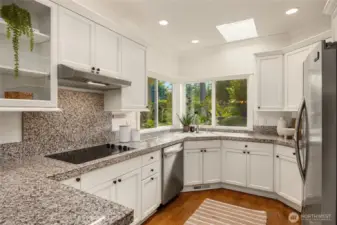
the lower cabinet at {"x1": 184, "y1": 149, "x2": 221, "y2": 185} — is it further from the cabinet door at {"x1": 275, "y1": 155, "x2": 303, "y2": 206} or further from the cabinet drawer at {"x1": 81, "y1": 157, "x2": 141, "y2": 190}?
the cabinet drawer at {"x1": 81, "y1": 157, "x2": 141, "y2": 190}

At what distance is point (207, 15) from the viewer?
8.66ft

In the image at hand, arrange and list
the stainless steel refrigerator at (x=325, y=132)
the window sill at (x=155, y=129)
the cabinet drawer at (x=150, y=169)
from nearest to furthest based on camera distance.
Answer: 1. the stainless steel refrigerator at (x=325, y=132)
2. the cabinet drawer at (x=150, y=169)
3. the window sill at (x=155, y=129)

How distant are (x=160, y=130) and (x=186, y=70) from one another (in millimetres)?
1524

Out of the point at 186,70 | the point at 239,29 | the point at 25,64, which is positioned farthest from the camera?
the point at 186,70

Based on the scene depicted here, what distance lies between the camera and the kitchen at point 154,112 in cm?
137

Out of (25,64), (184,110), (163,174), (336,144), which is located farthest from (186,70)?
(336,144)

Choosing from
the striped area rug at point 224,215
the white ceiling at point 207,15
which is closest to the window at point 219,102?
the white ceiling at point 207,15

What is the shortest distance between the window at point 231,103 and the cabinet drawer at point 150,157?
2047 millimetres

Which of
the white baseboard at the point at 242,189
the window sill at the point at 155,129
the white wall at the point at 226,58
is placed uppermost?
the white wall at the point at 226,58

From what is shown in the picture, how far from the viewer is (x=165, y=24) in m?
2.90

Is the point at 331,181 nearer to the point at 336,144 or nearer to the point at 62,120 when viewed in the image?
the point at 336,144

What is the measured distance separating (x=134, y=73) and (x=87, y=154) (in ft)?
3.99

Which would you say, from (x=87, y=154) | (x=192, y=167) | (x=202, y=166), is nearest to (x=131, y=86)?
(x=87, y=154)

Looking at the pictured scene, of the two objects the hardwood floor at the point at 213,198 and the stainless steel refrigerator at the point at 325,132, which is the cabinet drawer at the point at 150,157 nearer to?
the hardwood floor at the point at 213,198
